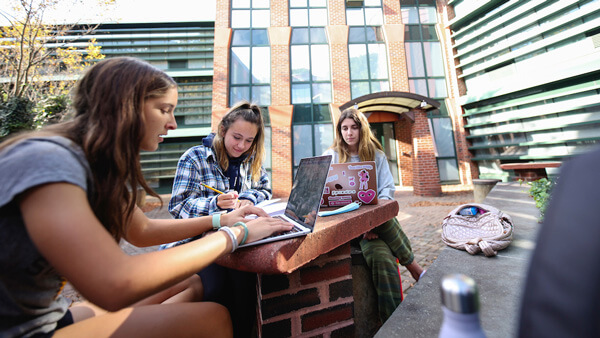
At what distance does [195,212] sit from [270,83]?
9727 millimetres

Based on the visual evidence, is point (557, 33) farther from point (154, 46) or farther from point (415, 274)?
point (154, 46)

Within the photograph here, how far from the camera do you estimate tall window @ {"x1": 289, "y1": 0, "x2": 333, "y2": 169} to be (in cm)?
1028

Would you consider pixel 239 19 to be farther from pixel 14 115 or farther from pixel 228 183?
pixel 228 183

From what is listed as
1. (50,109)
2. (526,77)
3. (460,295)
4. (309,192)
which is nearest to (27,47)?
(50,109)

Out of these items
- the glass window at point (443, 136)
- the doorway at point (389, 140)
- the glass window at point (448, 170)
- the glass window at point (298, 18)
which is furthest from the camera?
the glass window at point (298, 18)

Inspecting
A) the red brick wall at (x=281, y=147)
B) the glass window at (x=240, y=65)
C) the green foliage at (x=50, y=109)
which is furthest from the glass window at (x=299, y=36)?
the green foliage at (x=50, y=109)

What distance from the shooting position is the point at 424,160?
28.7 feet

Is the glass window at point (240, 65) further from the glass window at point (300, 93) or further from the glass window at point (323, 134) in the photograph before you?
the glass window at point (323, 134)

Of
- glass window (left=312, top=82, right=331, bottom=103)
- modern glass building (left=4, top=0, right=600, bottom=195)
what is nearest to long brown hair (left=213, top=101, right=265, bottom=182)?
modern glass building (left=4, top=0, right=600, bottom=195)

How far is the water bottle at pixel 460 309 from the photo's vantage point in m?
0.34

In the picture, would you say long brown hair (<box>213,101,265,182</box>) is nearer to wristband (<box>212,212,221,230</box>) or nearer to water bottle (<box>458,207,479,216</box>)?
wristband (<box>212,212,221,230</box>)

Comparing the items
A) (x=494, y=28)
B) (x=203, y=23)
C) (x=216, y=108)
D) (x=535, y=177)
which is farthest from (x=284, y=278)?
(x=203, y=23)

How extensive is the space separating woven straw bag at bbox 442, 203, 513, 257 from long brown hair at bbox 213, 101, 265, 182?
197cm

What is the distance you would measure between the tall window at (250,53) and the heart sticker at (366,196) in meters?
9.38
